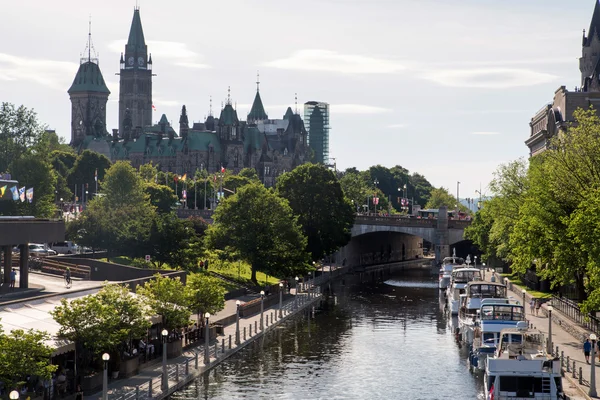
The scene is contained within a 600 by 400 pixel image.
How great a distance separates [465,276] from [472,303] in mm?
28468

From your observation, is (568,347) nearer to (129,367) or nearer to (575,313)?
(575,313)

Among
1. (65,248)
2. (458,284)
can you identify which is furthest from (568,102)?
(65,248)

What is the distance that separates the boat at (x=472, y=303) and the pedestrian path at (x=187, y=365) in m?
15.6

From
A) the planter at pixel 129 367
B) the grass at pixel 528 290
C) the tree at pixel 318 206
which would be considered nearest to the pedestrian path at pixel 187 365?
the planter at pixel 129 367

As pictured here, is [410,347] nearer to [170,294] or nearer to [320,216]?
[170,294]

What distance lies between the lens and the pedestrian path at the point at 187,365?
5303cm

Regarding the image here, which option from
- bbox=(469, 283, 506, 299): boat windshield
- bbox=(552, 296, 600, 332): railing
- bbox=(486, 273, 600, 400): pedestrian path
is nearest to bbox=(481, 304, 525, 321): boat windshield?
bbox=(486, 273, 600, 400): pedestrian path

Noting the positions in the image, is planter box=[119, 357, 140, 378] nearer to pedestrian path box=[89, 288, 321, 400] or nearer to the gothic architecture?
pedestrian path box=[89, 288, 321, 400]

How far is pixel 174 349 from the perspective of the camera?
65312 mm

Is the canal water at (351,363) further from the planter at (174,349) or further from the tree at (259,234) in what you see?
the tree at (259,234)

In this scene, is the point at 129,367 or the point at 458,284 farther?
the point at 458,284

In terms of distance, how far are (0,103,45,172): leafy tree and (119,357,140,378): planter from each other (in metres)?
89.0

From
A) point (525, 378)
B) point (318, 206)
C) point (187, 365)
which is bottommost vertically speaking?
point (187, 365)

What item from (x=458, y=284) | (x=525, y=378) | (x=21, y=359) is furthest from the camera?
(x=458, y=284)
